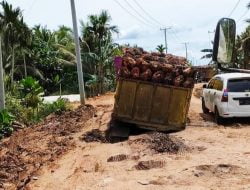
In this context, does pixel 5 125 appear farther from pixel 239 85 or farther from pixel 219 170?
pixel 219 170

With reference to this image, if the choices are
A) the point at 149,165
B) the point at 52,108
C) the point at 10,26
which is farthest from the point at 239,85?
the point at 10,26

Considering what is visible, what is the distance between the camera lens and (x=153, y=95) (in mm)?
14539

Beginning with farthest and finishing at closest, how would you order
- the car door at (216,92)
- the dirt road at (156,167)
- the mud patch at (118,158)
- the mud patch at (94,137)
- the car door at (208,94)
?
the car door at (208,94)
the car door at (216,92)
the mud patch at (94,137)
the mud patch at (118,158)
the dirt road at (156,167)

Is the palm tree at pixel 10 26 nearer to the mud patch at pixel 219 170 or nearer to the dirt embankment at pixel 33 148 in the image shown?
the dirt embankment at pixel 33 148

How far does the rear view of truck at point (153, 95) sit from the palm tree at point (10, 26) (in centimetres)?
1820

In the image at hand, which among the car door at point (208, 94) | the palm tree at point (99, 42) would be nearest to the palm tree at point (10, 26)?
the palm tree at point (99, 42)

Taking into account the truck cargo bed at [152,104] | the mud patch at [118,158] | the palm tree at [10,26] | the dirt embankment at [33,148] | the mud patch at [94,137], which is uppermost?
the palm tree at [10,26]

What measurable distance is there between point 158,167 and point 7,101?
48.2 feet

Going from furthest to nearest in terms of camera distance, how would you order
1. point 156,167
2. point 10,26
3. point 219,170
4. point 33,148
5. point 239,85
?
point 10,26, point 239,85, point 33,148, point 156,167, point 219,170

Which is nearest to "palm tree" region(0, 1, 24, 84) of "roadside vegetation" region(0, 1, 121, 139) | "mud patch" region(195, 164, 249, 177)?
"roadside vegetation" region(0, 1, 121, 139)

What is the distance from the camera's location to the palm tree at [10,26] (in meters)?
31.4

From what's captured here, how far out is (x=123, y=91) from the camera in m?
14.6

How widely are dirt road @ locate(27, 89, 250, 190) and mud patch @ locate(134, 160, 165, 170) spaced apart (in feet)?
0.06

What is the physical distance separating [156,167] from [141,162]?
46 cm
